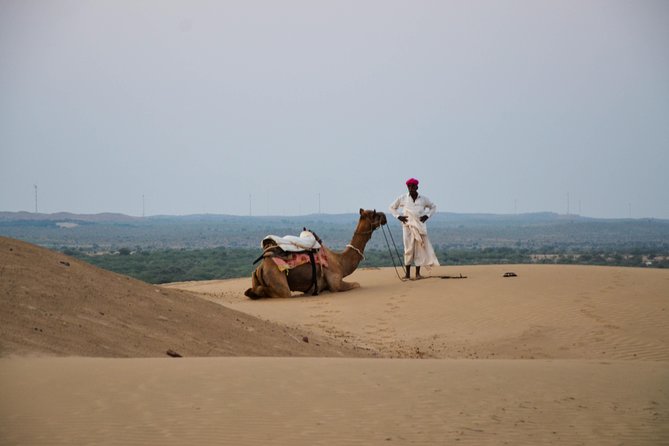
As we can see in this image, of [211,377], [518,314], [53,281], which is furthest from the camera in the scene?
[518,314]

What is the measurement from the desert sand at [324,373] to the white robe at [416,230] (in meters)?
2.97

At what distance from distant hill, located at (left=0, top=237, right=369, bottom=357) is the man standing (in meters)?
6.32

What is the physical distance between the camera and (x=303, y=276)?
17.3 meters

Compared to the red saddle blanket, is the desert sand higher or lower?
lower

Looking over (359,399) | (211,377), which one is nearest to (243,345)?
(211,377)

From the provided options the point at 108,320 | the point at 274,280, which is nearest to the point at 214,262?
the point at 274,280

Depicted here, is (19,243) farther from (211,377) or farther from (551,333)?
(551,333)

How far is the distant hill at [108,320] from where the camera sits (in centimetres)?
895

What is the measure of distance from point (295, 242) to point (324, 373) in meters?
8.84

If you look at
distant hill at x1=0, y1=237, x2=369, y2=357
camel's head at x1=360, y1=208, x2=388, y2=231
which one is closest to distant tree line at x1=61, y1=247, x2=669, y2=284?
camel's head at x1=360, y1=208, x2=388, y2=231

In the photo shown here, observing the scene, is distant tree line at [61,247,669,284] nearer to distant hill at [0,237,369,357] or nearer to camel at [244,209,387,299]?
camel at [244,209,387,299]

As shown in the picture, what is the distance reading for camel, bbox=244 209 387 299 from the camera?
56.1 feet

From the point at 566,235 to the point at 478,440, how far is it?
95.2 metres

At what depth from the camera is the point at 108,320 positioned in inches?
393
